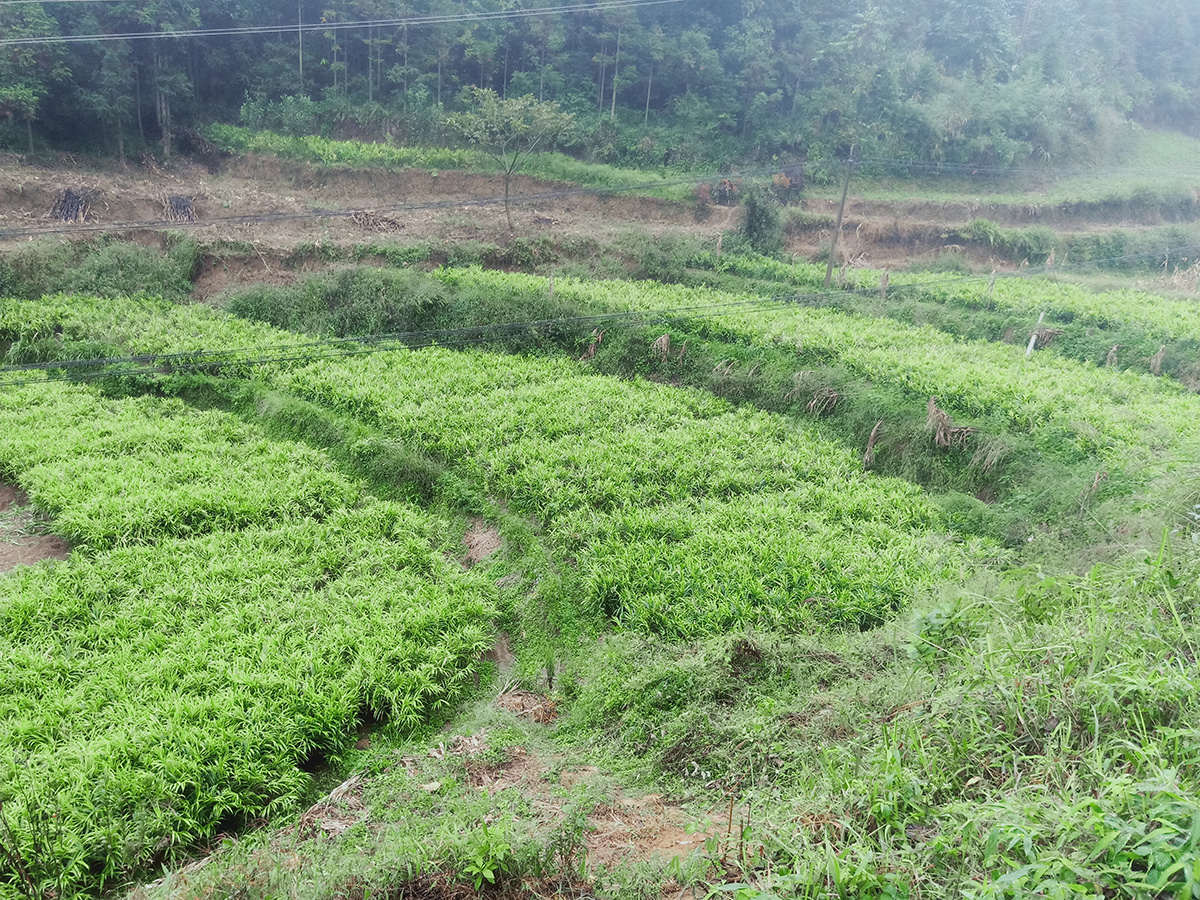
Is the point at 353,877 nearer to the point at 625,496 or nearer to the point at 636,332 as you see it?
the point at 625,496

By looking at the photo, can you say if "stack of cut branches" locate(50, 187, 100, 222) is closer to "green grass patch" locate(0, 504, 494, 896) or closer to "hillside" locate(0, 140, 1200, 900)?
"hillside" locate(0, 140, 1200, 900)

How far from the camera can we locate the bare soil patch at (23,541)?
9305mm

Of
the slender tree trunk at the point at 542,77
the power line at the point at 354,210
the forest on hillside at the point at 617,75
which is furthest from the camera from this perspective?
the slender tree trunk at the point at 542,77

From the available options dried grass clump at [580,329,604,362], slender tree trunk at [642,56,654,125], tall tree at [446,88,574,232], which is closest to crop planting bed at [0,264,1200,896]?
dried grass clump at [580,329,604,362]

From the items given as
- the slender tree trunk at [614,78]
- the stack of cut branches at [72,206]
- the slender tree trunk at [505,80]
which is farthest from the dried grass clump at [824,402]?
the slender tree trunk at [505,80]

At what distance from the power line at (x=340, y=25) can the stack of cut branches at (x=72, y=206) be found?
18.9 feet

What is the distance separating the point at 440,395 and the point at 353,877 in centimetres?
1010

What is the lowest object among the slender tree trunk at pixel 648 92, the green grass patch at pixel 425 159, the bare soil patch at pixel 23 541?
the bare soil patch at pixel 23 541

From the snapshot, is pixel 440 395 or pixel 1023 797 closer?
pixel 1023 797

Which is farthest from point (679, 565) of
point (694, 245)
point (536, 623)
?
point (694, 245)

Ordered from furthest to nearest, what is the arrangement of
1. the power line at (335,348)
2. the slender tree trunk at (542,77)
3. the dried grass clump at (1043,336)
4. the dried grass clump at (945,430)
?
1. the slender tree trunk at (542,77)
2. the dried grass clump at (1043,336)
3. the power line at (335,348)
4. the dried grass clump at (945,430)

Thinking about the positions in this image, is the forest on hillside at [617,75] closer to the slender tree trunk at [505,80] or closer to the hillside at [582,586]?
the slender tree trunk at [505,80]

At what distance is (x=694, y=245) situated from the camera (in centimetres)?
2536

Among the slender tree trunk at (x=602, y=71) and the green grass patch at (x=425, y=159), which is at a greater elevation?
the slender tree trunk at (x=602, y=71)
